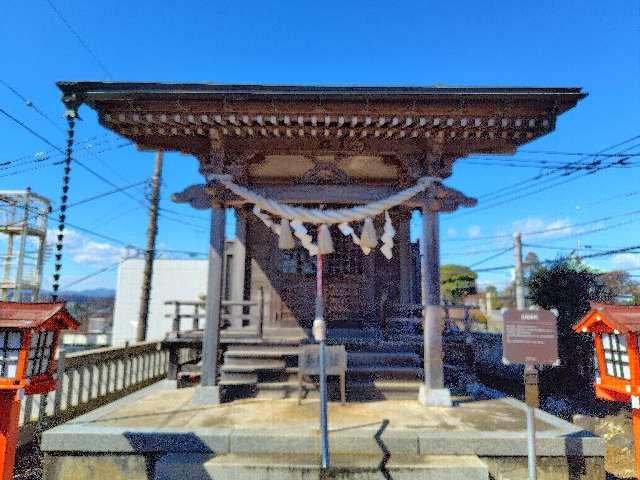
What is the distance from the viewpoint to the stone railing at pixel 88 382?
736 cm

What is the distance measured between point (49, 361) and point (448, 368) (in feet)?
25.4

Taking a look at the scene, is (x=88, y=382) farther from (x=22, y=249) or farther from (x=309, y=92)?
(x=22, y=249)

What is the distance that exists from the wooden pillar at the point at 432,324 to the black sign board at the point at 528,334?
2456 mm

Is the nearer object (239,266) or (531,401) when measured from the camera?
(531,401)

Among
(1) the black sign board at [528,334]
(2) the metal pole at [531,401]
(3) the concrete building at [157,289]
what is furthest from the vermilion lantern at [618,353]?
(3) the concrete building at [157,289]

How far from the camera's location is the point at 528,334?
14.8 ft

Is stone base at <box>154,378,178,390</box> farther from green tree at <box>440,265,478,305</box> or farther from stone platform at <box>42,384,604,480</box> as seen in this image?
green tree at <box>440,265,478,305</box>

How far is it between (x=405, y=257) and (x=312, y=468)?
7.16 metres

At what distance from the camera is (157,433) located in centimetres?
514

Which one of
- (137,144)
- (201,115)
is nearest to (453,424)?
(201,115)

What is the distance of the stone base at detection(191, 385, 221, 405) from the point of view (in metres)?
6.83

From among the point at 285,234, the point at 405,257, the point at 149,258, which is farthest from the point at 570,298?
the point at 149,258

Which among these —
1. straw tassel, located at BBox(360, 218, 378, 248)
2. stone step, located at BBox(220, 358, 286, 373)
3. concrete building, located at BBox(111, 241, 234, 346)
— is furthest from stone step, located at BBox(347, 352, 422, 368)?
concrete building, located at BBox(111, 241, 234, 346)

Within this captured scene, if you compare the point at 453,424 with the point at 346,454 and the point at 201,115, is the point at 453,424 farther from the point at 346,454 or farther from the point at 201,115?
the point at 201,115
